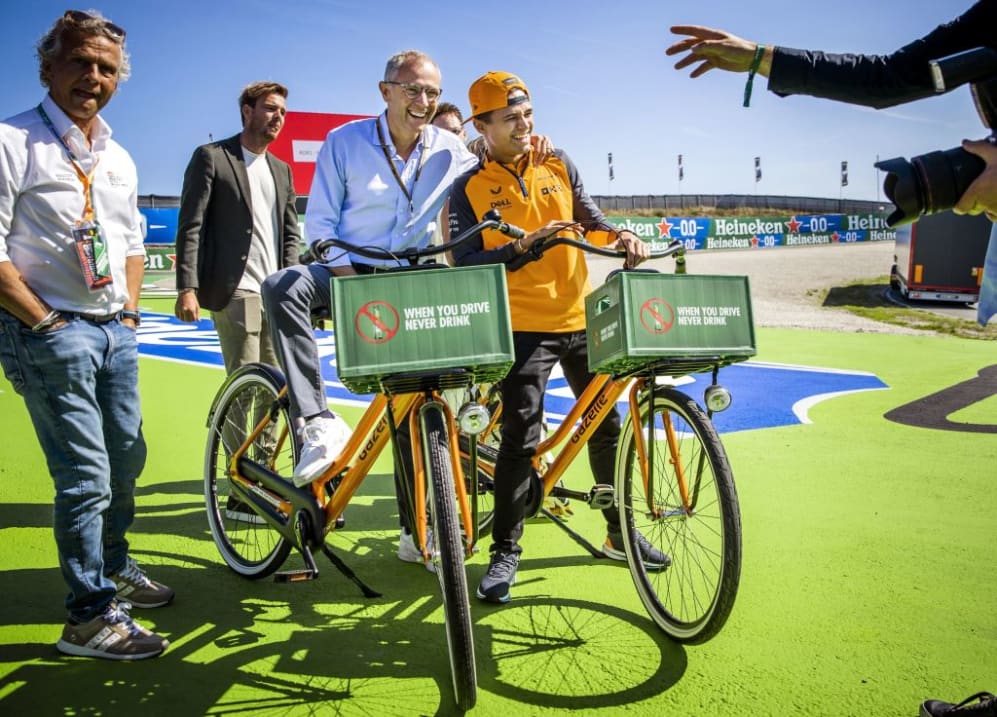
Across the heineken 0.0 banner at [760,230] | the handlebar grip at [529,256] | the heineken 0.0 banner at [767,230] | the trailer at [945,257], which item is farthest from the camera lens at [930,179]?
the heineken 0.0 banner at [767,230]

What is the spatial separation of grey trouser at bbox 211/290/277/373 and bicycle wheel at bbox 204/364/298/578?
0.67m

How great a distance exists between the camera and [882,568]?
3.77m

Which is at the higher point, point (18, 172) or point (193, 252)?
point (18, 172)

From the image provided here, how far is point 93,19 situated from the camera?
3023mm

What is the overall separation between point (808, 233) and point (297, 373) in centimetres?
5021

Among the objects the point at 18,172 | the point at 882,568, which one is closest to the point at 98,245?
the point at 18,172

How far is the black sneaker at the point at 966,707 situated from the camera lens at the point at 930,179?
57.6 inches

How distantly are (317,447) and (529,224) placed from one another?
54.7 inches

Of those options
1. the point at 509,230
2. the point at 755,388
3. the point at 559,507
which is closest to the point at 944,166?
the point at 509,230

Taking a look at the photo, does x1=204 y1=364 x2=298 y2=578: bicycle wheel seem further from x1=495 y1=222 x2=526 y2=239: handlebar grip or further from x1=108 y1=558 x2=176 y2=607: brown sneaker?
x1=495 y1=222 x2=526 y2=239: handlebar grip

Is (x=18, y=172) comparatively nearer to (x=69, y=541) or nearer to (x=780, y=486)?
(x=69, y=541)

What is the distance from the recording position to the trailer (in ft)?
63.2

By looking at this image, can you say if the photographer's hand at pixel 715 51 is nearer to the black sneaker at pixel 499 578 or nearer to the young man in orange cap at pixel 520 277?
the young man in orange cap at pixel 520 277

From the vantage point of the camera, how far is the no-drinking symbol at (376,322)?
2.67 metres
